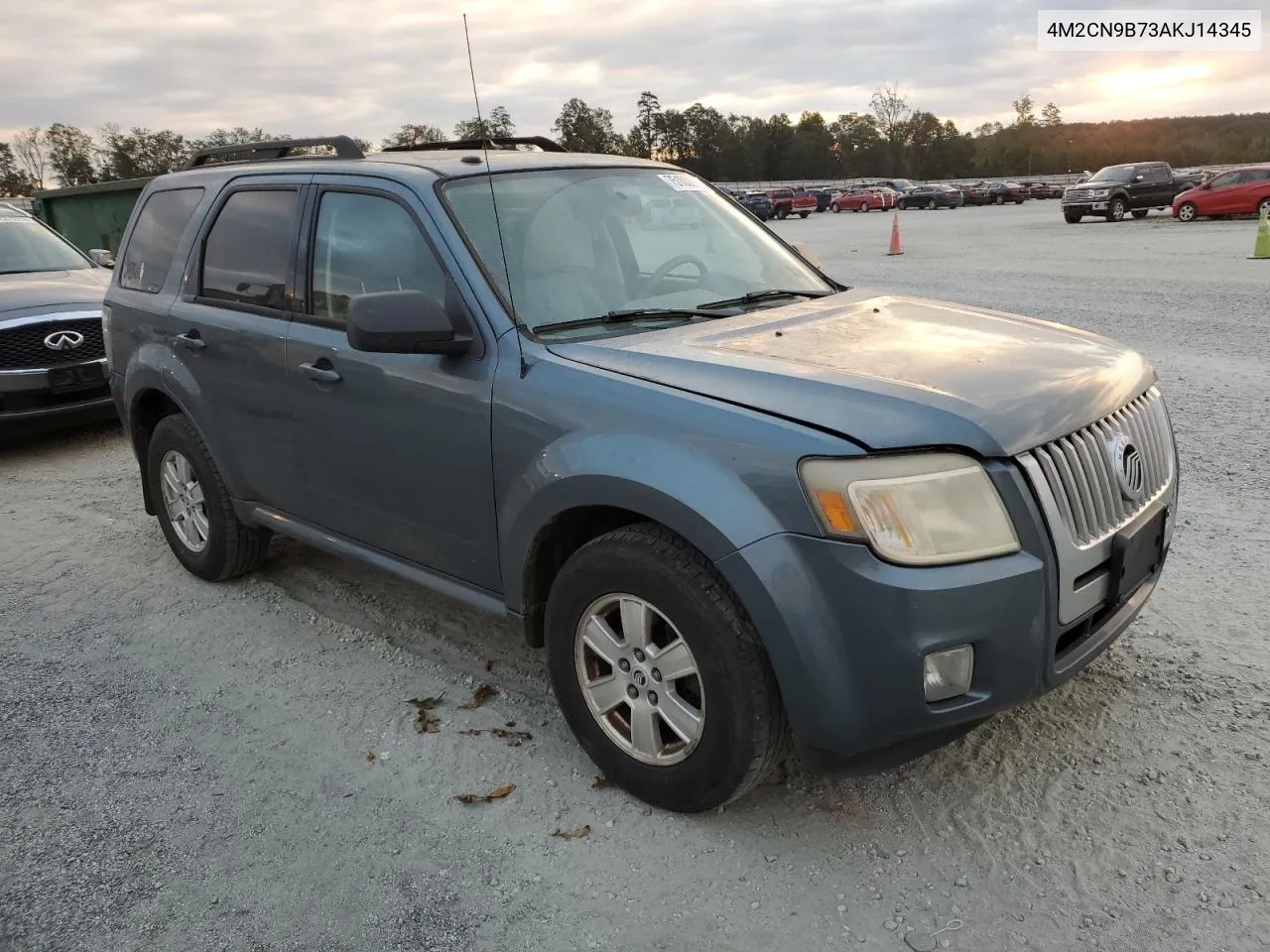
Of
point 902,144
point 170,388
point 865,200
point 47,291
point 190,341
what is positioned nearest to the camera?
point 190,341

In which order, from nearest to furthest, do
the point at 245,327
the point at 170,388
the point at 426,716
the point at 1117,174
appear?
the point at 426,716 → the point at 245,327 → the point at 170,388 → the point at 1117,174

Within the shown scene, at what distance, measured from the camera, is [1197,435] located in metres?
6.12

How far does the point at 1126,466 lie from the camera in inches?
108

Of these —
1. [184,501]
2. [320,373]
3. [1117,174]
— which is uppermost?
[1117,174]

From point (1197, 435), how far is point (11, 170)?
8637 centimetres

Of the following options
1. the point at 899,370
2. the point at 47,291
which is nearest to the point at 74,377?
the point at 47,291

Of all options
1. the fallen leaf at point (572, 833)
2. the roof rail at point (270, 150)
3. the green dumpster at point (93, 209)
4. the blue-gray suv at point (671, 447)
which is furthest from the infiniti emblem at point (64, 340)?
the green dumpster at point (93, 209)

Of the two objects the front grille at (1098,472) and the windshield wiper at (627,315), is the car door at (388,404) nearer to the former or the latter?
the windshield wiper at (627,315)

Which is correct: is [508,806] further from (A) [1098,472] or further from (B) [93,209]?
(B) [93,209]

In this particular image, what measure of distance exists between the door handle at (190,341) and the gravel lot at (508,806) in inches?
46.5

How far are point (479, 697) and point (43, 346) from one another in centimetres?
559

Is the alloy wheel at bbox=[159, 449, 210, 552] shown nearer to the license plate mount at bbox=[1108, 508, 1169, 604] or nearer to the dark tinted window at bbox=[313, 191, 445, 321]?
the dark tinted window at bbox=[313, 191, 445, 321]

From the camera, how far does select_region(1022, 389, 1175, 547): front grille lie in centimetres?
249

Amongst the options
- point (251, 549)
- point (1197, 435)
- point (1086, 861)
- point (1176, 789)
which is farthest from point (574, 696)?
point (1197, 435)
